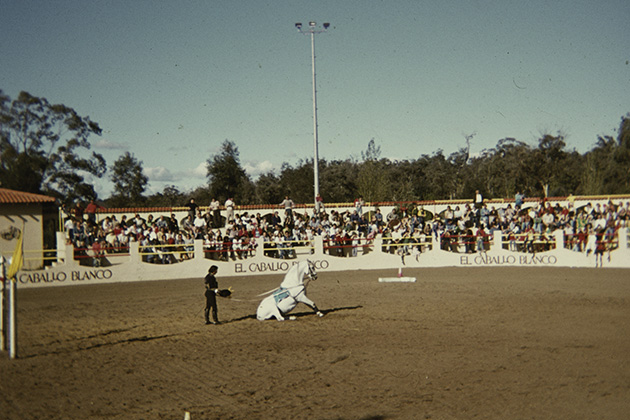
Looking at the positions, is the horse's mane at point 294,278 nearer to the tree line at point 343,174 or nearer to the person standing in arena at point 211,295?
the person standing in arena at point 211,295

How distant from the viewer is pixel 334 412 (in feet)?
23.8

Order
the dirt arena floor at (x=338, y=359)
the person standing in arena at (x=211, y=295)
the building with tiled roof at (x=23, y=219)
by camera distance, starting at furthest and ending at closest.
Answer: the building with tiled roof at (x=23, y=219) < the person standing in arena at (x=211, y=295) < the dirt arena floor at (x=338, y=359)

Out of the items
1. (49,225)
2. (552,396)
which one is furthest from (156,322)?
(49,225)

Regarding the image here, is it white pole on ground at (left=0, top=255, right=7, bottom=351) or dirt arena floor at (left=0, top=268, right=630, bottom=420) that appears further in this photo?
white pole on ground at (left=0, top=255, right=7, bottom=351)

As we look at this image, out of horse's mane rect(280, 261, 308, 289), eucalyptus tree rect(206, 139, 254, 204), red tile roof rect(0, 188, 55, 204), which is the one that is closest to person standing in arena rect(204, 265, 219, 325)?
horse's mane rect(280, 261, 308, 289)

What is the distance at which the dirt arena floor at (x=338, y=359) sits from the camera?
7.53 m

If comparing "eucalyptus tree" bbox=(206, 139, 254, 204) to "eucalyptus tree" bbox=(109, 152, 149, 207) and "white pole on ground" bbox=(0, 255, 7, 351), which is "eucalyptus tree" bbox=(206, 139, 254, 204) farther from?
"white pole on ground" bbox=(0, 255, 7, 351)

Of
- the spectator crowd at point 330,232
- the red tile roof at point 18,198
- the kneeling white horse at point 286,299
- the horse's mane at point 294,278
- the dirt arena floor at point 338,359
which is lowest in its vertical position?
the dirt arena floor at point 338,359

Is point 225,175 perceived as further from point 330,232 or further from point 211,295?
point 211,295

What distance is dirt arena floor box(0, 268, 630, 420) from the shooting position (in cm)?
753

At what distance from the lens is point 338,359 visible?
988cm

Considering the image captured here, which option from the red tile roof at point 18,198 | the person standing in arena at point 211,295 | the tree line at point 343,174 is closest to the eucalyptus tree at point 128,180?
the tree line at point 343,174

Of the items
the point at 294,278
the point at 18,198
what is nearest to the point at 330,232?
the point at 294,278

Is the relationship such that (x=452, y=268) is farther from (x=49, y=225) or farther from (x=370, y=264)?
(x=49, y=225)
